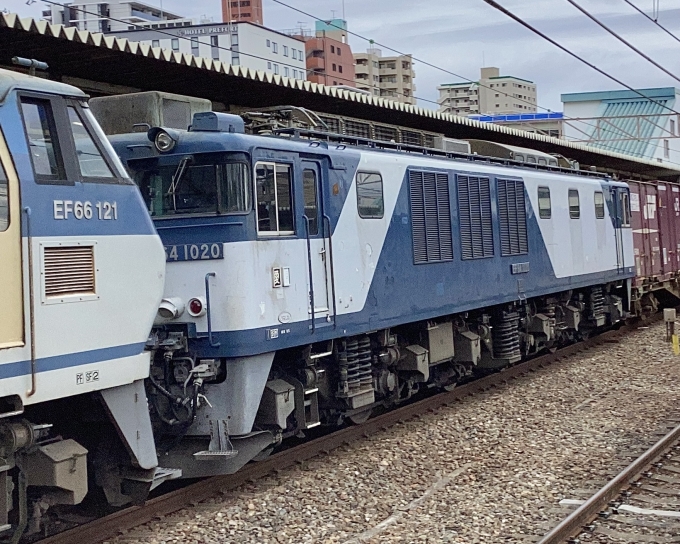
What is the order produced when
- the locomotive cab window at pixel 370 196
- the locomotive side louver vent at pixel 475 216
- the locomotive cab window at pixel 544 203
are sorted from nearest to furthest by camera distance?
the locomotive cab window at pixel 370 196, the locomotive side louver vent at pixel 475 216, the locomotive cab window at pixel 544 203

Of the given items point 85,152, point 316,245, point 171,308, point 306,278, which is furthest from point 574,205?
point 85,152

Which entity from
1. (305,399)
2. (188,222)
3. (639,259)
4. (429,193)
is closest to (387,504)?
(305,399)

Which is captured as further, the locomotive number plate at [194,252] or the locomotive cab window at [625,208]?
the locomotive cab window at [625,208]

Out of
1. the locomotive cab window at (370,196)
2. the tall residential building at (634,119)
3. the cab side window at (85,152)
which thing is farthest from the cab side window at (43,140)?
the tall residential building at (634,119)

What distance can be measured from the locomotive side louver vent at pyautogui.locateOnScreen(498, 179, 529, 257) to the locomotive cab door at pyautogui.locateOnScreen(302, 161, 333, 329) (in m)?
5.42

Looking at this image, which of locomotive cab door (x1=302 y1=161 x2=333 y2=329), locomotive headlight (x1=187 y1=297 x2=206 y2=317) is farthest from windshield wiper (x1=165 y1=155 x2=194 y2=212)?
locomotive cab door (x1=302 y1=161 x2=333 y2=329)

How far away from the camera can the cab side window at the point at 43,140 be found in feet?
21.0

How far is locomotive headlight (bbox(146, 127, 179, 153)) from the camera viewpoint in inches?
369

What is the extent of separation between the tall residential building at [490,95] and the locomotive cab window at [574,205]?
10067 centimetres

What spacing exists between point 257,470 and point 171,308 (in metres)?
2.02

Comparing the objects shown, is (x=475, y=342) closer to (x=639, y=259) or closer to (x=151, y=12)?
(x=639, y=259)

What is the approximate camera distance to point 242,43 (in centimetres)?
8506

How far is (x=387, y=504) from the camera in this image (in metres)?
8.82

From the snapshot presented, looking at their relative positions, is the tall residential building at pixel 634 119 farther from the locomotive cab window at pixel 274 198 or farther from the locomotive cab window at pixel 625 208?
the locomotive cab window at pixel 274 198
